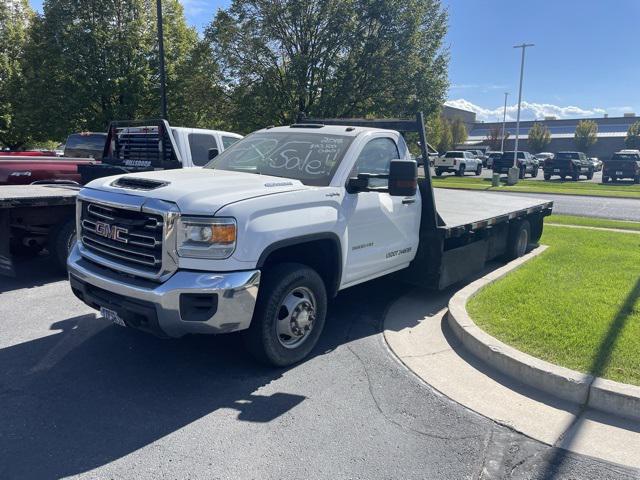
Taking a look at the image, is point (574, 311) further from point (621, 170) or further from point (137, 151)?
point (621, 170)

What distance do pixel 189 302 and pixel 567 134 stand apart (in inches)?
3853

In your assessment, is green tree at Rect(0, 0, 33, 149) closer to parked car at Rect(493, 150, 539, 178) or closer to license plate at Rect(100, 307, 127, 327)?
license plate at Rect(100, 307, 127, 327)

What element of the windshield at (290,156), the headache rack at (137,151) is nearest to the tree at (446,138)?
the headache rack at (137,151)

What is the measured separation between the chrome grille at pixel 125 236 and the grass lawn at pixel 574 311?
3162 mm

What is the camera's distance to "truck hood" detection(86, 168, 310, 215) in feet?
11.9

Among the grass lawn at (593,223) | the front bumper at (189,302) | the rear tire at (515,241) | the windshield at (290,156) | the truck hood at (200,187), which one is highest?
the windshield at (290,156)

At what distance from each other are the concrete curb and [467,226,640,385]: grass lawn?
135 millimetres

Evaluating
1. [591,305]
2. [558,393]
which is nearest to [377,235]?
[558,393]

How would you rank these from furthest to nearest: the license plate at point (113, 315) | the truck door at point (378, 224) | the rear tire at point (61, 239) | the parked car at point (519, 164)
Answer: the parked car at point (519, 164), the rear tire at point (61, 239), the truck door at point (378, 224), the license plate at point (113, 315)

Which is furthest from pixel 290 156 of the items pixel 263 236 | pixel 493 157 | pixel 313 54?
pixel 493 157

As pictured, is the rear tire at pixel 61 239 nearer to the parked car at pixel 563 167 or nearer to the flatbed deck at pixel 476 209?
the flatbed deck at pixel 476 209

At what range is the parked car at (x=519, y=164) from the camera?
116 ft

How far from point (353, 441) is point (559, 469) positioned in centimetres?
126

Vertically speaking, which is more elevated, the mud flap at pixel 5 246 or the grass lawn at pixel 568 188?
the mud flap at pixel 5 246
